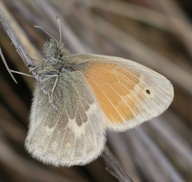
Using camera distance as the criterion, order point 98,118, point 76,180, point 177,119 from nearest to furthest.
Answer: point 98,118
point 76,180
point 177,119

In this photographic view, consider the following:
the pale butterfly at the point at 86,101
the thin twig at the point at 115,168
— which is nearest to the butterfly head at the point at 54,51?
the pale butterfly at the point at 86,101

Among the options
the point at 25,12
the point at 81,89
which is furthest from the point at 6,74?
the point at 81,89

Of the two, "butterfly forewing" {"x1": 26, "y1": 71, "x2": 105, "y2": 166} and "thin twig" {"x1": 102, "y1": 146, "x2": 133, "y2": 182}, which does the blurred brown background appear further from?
"thin twig" {"x1": 102, "y1": 146, "x2": 133, "y2": 182}

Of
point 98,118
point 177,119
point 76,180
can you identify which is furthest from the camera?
point 177,119

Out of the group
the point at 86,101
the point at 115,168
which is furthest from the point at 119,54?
the point at 115,168

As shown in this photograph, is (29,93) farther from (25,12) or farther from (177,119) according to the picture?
(177,119)

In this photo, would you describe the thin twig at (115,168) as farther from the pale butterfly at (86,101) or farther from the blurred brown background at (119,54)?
the blurred brown background at (119,54)
